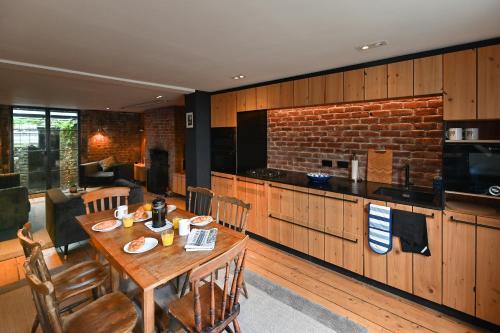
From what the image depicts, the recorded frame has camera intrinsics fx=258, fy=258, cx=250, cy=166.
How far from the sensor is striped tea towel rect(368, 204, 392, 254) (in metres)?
2.32

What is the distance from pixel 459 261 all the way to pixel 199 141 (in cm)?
358

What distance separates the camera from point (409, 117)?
2742 mm

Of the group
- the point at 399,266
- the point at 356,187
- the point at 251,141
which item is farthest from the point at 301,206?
the point at 251,141

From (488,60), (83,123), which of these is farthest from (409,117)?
(83,123)

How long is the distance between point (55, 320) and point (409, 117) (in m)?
3.26

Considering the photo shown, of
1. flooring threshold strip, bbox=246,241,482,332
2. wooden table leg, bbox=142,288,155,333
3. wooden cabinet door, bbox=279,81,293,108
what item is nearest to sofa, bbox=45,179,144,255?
flooring threshold strip, bbox=246,241,482,332

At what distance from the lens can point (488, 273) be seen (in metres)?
1.94

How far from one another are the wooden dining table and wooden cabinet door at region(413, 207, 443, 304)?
1583 millimetres

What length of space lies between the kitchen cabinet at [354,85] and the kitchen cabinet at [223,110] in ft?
5.81

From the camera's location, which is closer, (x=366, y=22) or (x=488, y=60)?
(x=366, y=22)

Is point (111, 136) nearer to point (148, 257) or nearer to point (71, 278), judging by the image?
point (71, 278)

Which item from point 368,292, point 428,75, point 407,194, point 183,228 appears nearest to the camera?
point 183,228

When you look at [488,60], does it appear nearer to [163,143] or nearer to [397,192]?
[397,192]

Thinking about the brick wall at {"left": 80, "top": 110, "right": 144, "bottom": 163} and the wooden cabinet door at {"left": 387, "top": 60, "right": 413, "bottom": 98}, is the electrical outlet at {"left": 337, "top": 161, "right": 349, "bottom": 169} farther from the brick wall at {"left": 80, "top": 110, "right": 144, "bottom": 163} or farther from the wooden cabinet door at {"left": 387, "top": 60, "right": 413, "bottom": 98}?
the brick wall at {"left": 80, "top": 110, "right": 144, "bottom": 163}
